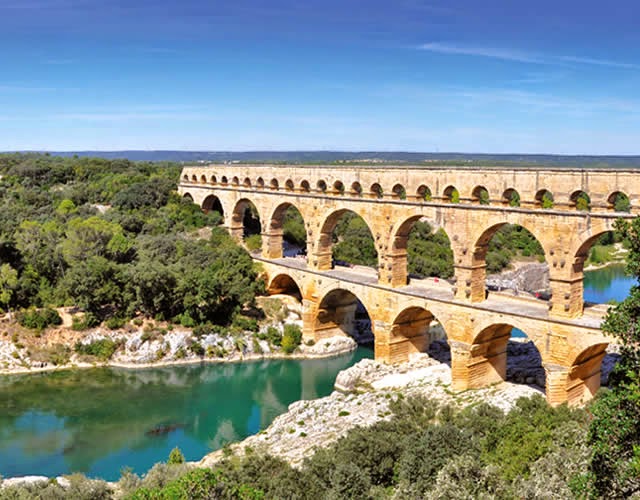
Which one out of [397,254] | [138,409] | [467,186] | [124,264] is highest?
[467,186]

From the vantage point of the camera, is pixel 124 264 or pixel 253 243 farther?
pixel 253 243

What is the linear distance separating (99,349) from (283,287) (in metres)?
10.1

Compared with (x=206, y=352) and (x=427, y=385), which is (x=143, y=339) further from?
(x=427, y=385)

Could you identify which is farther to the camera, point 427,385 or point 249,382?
point 249,382

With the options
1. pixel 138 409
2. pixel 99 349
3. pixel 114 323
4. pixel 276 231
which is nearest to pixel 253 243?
pixel 276 231

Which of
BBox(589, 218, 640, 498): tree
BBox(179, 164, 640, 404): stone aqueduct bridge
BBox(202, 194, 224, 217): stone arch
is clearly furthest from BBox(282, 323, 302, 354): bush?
BBox(589, 218, 640, 498): tree

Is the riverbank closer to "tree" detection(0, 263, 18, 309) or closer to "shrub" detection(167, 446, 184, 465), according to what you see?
"tree" detection(0, 263, 18, 309)

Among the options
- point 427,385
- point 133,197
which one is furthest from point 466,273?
point 133,197

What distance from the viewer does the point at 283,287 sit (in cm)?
3453

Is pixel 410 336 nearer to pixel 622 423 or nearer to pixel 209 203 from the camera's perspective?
pixel 622 423

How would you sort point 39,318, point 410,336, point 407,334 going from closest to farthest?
point 407,334 → point 410,336 → point 39,318

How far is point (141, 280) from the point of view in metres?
29.3

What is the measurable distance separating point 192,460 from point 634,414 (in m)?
14.7

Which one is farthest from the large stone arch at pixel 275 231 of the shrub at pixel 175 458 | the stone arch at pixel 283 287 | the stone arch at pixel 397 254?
the shrub at pixel 175 458
